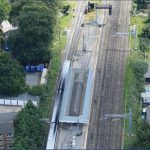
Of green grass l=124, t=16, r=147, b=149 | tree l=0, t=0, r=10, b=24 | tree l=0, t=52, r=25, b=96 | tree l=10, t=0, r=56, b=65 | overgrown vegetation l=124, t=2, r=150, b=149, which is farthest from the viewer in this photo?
tree l=0, t=0, r=10, b=24

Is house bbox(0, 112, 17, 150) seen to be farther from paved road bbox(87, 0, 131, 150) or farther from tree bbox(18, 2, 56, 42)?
tree bbox(18, 2, 56, 42)

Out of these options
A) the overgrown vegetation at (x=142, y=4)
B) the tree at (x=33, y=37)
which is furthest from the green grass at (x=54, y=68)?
the overgrown vegetation at (x=142, y=4)

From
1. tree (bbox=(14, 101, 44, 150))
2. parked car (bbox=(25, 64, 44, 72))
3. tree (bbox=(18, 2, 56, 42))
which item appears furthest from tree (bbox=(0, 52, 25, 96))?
tree (bbox=(18, 2, 56, 42))

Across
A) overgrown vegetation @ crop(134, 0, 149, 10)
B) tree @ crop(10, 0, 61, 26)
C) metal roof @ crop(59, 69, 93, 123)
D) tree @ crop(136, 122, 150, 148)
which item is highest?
overgrown vegetation @ crop(134, 0, 149, 10)

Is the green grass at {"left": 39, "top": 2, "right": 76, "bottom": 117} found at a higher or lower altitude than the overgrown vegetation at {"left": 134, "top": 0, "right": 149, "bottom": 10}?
lower

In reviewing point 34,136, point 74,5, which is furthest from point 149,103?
point 74,5

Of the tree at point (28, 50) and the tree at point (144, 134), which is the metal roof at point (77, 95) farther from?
the tree at point (144, 134)

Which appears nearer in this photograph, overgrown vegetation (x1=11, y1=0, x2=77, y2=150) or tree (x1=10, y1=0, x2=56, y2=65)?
overgrown vegetation (x1=11, y1=0, x2=77, y2=150)

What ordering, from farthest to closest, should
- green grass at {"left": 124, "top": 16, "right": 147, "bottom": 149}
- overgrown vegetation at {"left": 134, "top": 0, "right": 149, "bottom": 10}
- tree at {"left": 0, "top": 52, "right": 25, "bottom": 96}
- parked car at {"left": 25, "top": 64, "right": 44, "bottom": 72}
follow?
1. overgrown vegetation at {"left": 134, "top": 0, "right": 149, "bottom": 10}
2. parked car at {"left": 25, "top": 64, "right": 44, "bottom": 72}
3. tree at {"left": 0, "top": 52, "right": 25, "bottom": 96}
4. green grass at {"left": 124, "top": 16, "right": 147, "bottom": 149}
